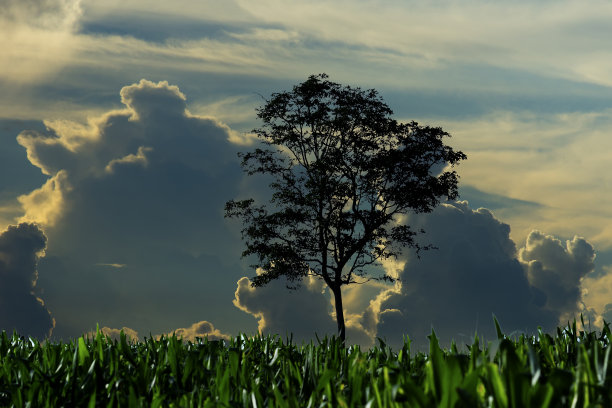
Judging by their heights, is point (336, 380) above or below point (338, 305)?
below

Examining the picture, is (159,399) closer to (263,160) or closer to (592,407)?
(592,407)

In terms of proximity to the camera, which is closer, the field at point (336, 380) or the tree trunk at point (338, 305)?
the field at point (336, 380)

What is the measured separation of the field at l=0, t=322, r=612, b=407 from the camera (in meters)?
2.23

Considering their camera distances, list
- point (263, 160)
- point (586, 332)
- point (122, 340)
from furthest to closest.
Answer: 1. point (263, 160)
2. point (586, 332)
3. point (122, 340)

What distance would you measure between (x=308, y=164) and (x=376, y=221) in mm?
4251

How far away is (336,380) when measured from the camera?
3.48m

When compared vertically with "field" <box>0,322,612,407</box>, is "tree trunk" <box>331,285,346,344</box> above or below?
above

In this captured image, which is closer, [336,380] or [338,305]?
[336,380]

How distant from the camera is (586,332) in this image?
5188mm

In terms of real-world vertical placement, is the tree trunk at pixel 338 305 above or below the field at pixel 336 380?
above

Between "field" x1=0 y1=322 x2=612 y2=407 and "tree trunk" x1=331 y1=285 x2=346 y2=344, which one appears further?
"tree trunk" x1=331 y1=285 x2=346 y2=344

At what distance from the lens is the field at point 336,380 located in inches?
87.8

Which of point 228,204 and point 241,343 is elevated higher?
point 228,204

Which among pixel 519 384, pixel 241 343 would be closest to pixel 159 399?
pixel 519 384
